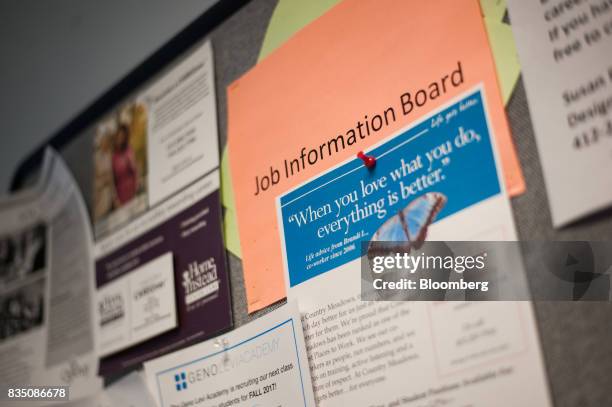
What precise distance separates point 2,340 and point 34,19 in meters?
0.58

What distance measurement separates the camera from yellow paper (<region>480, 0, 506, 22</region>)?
425 mm

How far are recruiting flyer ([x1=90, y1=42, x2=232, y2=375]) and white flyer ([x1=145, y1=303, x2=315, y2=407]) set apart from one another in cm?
2

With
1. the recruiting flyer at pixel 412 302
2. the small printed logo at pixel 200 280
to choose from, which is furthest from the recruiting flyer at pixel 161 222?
the recruiting flyer at pixel 412 302

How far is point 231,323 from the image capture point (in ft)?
1.81

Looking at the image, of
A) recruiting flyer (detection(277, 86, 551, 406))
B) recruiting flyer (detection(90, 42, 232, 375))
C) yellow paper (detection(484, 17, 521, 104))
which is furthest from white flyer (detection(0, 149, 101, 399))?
yellow paper (detection(484, 17, 521, 104))

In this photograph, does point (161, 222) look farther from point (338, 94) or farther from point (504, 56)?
point (504, 56)

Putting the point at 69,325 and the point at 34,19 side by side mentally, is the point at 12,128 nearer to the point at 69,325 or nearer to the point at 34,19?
the point at 34,19

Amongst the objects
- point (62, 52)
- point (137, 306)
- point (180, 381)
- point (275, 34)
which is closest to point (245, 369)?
point (180, 381)

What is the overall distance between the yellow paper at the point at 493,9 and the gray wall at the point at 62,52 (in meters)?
0.40

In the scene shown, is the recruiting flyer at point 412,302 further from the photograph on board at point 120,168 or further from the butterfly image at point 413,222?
the photograph on board at point 120,168

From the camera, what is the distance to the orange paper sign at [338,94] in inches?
17.2

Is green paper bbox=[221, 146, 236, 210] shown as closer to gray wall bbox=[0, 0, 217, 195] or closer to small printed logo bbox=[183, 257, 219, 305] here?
small printed logo bbox=[183, 257, 219, 305]

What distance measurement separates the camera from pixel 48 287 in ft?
2.68

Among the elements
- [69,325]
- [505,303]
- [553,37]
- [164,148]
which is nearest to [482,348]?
[505,303]
